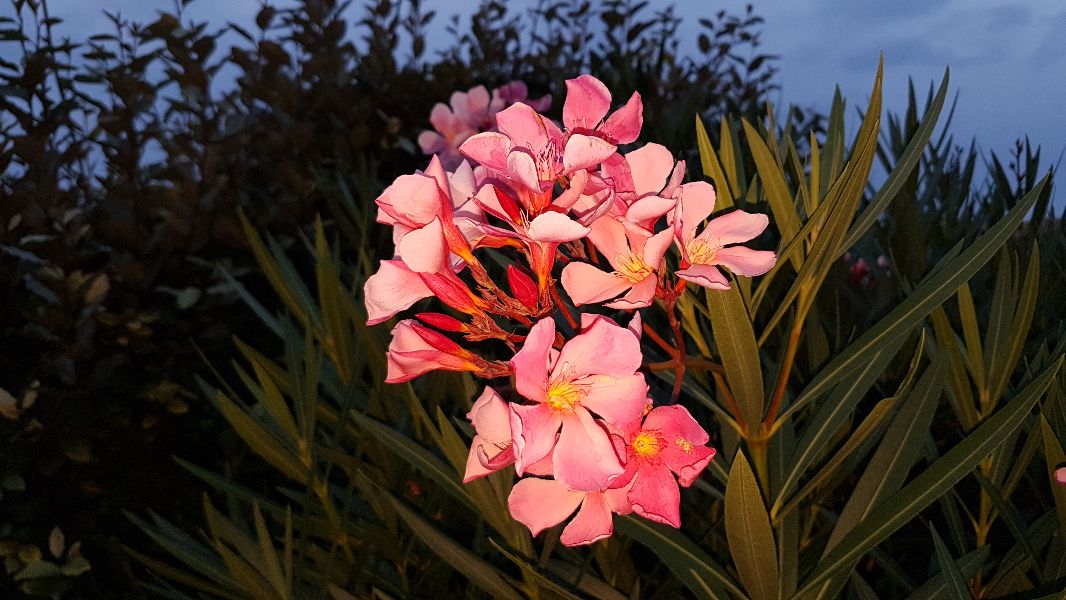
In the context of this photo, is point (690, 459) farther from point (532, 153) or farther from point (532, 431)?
point (532, 153)

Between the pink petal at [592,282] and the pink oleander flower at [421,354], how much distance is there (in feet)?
0.30

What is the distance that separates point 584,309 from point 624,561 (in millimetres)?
299

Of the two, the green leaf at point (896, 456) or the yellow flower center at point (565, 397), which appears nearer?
the yellow flower center at point (565, 397)

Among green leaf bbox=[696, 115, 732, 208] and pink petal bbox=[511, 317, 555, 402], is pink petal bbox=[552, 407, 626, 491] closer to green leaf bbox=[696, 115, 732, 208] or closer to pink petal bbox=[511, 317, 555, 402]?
pink petal bbox=[511, 317, 555, 402]

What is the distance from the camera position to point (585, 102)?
0.78 m

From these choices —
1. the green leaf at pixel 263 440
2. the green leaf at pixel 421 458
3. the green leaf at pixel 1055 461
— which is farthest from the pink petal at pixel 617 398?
the green leaf at pixel 263 440

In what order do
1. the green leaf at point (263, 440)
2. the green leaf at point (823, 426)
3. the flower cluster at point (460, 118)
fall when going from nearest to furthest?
the green leaf at point (823, 426) < the green leaf at point (263, 440) < the flower cluster at point (460, 118)

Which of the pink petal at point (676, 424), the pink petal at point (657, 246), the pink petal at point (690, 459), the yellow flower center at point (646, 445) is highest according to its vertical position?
the pink petal at point (657, 246)

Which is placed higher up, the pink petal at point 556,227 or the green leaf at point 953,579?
the pink petal at point 556,227

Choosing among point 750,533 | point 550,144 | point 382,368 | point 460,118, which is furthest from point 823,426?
point 460,118

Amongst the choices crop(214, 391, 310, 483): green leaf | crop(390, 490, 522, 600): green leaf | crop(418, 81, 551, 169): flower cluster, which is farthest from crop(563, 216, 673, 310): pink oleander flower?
crop(418, 81, 551, 169): flower cluster

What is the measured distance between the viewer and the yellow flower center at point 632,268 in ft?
2.39

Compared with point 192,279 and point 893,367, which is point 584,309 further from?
point 192,279

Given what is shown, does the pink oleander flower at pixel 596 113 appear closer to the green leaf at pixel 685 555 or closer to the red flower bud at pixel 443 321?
the red flower bud at pixel 443 321
